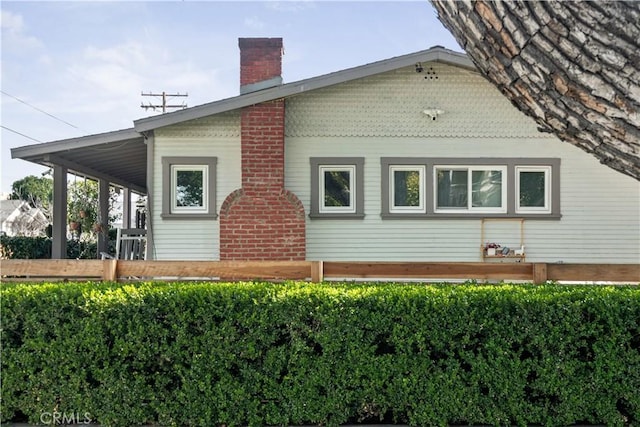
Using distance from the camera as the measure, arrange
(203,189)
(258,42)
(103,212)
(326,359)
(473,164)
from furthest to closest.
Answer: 1. (103,212)
2. (258,42)
3. (473,164)
4. (203,189)
5. (326,359)

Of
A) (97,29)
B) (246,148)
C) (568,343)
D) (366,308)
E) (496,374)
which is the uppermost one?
(97,29)

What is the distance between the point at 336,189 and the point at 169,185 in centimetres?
304

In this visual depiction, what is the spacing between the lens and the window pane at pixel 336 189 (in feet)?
27.1

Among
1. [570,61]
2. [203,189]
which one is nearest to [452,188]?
[203,189]

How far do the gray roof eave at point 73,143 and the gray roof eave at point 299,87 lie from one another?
48 centimetres

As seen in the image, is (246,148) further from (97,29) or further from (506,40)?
(97,29)

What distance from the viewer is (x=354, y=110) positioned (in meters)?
8.25

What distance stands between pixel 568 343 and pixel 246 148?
573 cm

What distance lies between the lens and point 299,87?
770cm

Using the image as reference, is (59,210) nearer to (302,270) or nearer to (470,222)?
(302,270)

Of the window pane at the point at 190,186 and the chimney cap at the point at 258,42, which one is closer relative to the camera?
the window pane at the point at 190,186

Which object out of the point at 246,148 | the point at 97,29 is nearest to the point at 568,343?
the point at 246,148

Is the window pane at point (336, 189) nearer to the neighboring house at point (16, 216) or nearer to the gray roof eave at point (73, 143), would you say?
the gray roof eave at point (73, 143)

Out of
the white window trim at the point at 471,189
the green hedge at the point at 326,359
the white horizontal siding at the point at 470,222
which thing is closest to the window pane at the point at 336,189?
the white horizontal siding at the point at 470,222
